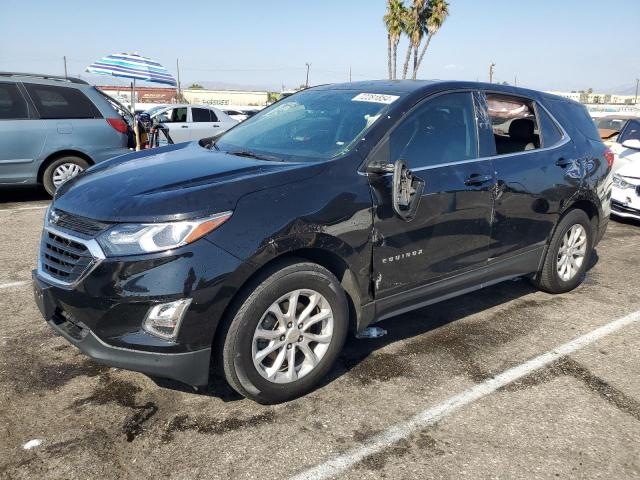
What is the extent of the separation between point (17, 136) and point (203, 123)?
22.2 ft

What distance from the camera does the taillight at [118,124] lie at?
26.5 feet

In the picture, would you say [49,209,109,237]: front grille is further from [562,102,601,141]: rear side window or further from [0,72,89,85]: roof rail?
[0,72,89,85]: roof rail

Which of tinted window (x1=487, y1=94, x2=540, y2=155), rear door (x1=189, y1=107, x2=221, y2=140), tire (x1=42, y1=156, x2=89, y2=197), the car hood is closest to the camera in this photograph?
the car hood

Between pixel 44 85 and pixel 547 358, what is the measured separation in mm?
7283

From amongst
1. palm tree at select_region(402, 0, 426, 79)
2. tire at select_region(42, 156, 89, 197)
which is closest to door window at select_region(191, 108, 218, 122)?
tire at select_region(42, 156, 89, 197)

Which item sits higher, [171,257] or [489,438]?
[171,257]

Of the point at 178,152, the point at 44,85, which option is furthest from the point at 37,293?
the point at 44,85

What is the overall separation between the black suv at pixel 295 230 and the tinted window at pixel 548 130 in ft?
0.22

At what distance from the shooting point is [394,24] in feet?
108

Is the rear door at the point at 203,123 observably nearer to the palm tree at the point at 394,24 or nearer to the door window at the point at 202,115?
the door window at the point at 202,115

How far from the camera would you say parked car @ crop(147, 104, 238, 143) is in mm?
13602

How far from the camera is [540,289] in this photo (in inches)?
190

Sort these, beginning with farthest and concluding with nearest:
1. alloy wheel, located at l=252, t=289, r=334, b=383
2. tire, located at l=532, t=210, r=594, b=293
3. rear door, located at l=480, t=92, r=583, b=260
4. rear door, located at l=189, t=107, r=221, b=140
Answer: rear door, located at l=189, t=107, r=221, b=140 → tire, located at l=532, t=210, r=594, b=293 → rear door, located at l=480, t=92, r=583, b=260 → alloy wheel, located at l=252, t=289, r=334, b=383

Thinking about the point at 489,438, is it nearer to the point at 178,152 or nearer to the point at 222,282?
the point at 222,282
